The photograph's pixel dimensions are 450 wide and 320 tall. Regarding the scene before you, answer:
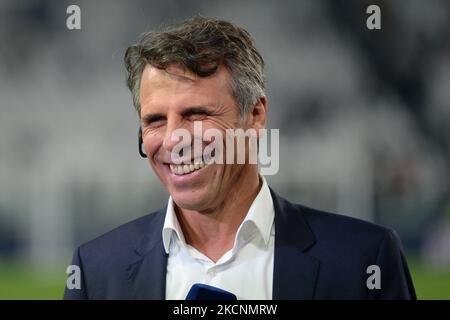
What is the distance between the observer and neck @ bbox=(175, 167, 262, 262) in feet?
3.40

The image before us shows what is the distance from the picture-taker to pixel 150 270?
1.03 m

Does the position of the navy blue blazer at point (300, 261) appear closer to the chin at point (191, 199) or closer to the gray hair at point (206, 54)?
the chin at point (191, 199)

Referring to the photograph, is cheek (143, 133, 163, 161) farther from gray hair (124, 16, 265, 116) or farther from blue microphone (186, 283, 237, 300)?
blue microphone (186, 283, 237, 300)

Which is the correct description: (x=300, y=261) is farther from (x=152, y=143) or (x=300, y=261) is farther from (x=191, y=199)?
(x=152, y=143)

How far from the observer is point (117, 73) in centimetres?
119

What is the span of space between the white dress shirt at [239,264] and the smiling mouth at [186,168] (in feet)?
0.29

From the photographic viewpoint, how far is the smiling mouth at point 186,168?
990mm

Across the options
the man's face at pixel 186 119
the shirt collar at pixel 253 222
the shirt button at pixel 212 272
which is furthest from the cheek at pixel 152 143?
the shirt button at pixel 212 272

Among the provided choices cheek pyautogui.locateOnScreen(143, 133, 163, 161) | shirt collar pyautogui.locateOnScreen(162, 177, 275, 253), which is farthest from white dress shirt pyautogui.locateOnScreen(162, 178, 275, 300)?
cheek pyautogui.locateOnScreen(143, 133, 163, 161)

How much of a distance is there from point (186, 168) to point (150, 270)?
0.60 feet

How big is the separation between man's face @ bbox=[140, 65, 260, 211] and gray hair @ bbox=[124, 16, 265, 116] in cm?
1

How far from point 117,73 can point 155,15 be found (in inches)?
5.2
